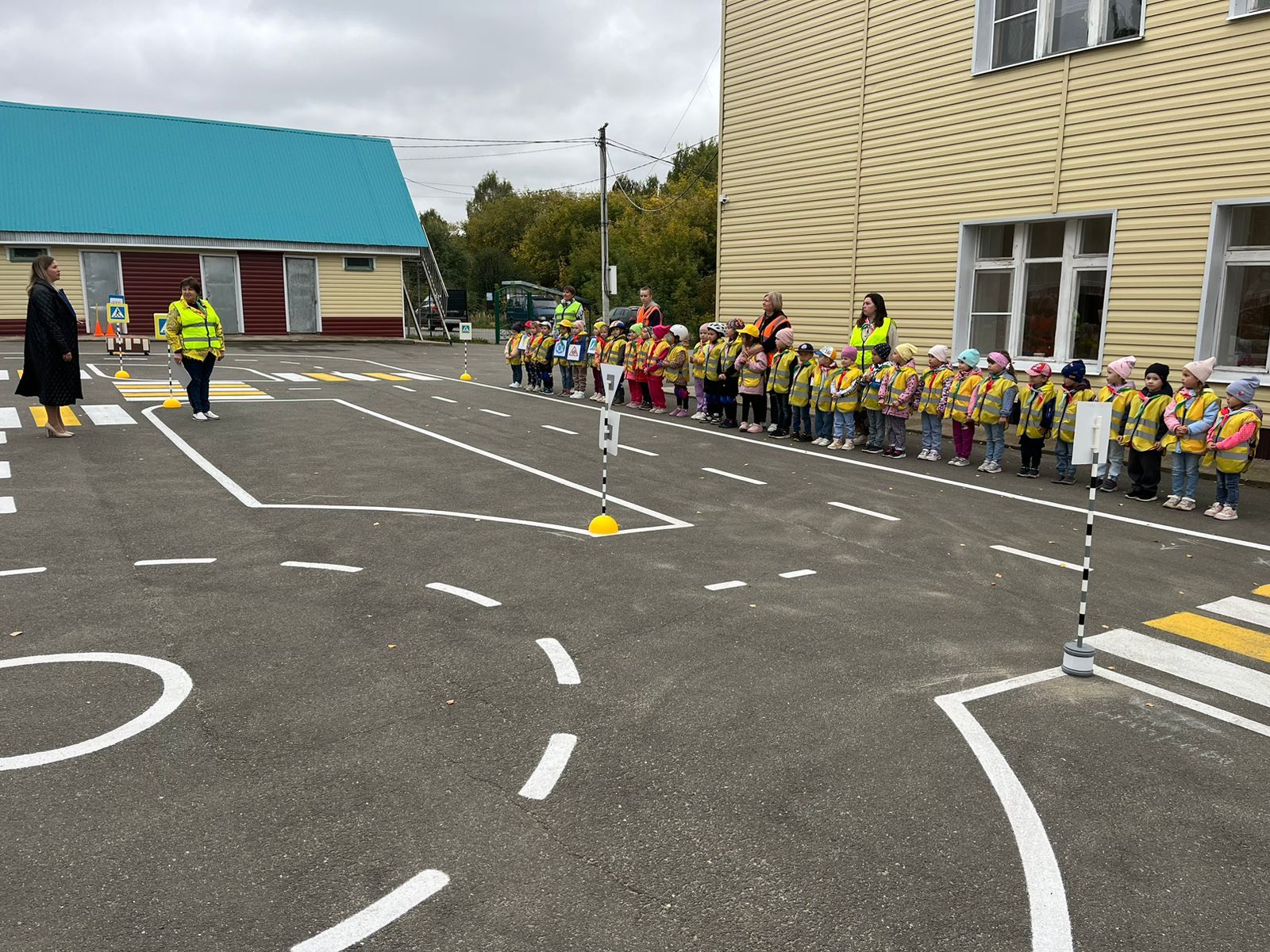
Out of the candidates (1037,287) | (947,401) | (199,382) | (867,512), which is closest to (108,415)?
(199,382)

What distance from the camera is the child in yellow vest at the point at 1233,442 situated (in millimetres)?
9758

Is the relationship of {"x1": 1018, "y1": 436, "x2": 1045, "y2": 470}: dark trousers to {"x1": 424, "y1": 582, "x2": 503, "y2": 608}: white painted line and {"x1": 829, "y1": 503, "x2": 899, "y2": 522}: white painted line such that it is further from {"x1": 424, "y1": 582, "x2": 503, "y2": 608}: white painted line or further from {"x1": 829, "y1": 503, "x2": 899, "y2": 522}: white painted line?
{"x1": 424, "y1": 582, "x2": 503, "y2": 608}: white painted line

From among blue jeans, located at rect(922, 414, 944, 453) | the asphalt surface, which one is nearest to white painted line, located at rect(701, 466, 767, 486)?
the asphalt surface

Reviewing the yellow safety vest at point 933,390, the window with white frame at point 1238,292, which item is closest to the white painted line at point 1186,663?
the yellow safety vest at point 933,390

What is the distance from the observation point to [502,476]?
37.2 feet

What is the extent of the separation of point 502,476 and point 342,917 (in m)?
8.16

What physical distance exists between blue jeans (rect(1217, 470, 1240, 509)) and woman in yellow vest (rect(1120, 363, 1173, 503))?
26.3 inches

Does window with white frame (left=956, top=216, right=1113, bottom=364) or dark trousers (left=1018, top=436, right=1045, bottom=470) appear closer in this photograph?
dark trousers (left=1018, top=436, right=1045, bottom=470)

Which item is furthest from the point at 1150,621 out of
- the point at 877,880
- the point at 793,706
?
the point at 877,880

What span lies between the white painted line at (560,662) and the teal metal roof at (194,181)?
114 ft

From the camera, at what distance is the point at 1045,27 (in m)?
14.5

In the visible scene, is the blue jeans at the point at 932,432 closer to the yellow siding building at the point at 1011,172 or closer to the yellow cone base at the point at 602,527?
the yellow siding building at the point at 1011,172

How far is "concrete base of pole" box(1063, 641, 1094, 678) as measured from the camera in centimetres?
552

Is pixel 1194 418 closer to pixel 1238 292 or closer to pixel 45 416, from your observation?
pixel 1238 292
